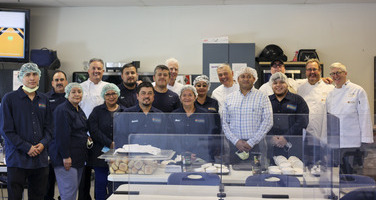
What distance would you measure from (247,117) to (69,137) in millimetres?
1702

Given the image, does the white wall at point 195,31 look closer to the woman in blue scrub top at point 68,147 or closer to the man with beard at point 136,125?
the woman in blue scrub top at point 68,147

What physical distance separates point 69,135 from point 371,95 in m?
5.02

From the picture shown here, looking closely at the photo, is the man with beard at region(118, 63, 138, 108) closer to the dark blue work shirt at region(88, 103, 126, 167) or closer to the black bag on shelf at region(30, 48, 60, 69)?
the dark blue work shirt at region(88, 103, 126, 167)

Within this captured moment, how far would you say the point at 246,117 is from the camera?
349 centimetres

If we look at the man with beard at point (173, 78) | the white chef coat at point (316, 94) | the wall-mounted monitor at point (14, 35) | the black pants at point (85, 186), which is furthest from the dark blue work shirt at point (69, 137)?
the wall-mounted monitor at point (14, 35)

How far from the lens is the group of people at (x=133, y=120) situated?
112 inches

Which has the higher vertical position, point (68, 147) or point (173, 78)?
point (173, 78)

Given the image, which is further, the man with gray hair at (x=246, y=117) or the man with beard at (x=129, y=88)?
the man with beard at (x=129, y=88)

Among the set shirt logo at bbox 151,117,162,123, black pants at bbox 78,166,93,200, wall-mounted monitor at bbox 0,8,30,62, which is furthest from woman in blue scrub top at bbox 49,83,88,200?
wall-mounted monitor at bbox 0,8,30,62

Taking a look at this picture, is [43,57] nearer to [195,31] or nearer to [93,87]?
[93,87]

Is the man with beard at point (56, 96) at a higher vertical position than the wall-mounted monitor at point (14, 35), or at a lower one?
lower

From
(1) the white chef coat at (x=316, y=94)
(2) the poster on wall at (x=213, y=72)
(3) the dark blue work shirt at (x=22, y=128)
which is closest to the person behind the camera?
(3) the dark blue work shirt at (x=22, y=128)

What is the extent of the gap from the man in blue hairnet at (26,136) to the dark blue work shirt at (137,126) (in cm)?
115

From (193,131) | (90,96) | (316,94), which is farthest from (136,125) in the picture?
(316,94)
